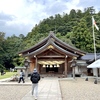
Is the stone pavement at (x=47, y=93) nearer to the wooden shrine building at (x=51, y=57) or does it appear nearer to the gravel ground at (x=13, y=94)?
the gravel ground at (x=13, y=94)

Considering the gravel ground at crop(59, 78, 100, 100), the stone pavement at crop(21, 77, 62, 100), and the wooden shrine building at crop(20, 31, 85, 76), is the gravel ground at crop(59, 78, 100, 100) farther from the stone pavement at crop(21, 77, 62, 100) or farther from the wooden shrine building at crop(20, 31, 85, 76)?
the wooden shrine building at crop(20, 31, 85, 76)

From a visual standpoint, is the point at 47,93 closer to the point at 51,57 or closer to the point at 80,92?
the point at 80,92

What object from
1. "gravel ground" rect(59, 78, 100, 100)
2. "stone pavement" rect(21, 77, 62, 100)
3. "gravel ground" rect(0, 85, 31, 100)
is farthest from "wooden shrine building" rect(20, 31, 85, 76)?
"gravel ground" rect(0, 85, 31, 100)

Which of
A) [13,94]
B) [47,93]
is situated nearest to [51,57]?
[47,93]

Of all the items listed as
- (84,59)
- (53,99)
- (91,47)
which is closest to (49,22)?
(91,47)

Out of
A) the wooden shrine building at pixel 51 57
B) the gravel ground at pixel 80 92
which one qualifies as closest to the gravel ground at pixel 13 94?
the gravel ground at pixel 80 92

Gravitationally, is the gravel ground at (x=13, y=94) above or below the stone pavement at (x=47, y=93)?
below

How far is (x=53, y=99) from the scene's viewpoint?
9.27m

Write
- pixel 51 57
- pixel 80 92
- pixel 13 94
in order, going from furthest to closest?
pixel 51 57, pixel 80 92, pixel 13 94

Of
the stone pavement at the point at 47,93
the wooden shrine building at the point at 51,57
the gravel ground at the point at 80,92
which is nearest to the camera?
the stone pavement at the point at 47,93

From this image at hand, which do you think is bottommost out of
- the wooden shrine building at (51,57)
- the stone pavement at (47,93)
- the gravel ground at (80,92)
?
the gravel ground at (80,92)

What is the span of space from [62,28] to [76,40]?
21.1m

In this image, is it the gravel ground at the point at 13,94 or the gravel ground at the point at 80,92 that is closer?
the gravel ground at the point at 13,94

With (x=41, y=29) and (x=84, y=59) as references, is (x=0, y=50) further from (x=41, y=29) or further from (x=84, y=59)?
(x=84, y=59)
